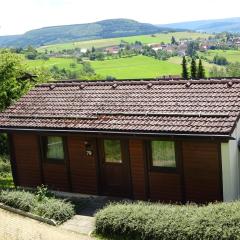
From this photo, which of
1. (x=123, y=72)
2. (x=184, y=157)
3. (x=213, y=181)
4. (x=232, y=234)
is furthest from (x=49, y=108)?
(x=123, y=72)

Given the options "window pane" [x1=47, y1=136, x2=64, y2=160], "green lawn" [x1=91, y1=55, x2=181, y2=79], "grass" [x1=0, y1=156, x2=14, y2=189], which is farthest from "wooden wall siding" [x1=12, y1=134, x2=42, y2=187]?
"green lawn" [x1=91, y1=55, x2=181, y2=79]

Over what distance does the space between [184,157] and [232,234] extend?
4372mm

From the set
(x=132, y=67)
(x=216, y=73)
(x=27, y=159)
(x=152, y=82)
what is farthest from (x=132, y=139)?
(x=132, y=67)

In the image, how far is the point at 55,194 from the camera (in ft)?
56.9

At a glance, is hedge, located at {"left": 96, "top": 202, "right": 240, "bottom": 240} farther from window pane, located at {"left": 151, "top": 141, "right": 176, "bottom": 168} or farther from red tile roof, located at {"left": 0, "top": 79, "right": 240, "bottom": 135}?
red tile roof, located at {"left": 0, "top": 79, "right": 240, "bottom": 135}

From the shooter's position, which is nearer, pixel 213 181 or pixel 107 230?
pixel 107 230

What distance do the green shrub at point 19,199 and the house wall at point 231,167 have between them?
6288mm

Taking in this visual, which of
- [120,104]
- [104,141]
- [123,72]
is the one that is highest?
[120,104]

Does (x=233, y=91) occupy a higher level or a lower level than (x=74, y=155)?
higher

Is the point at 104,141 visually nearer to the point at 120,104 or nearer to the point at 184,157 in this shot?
the point at 120,104

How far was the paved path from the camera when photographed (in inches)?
523

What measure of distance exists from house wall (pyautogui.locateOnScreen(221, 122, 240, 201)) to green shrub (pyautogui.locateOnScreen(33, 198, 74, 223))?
4.94 m

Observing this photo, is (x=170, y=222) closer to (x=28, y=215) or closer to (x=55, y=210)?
(x=55, y=210)

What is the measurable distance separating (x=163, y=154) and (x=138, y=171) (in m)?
1.13
